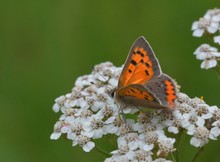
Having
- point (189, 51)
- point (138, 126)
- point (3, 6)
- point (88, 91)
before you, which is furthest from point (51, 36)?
point (138, 126)

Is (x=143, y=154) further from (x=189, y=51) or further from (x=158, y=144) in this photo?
(x=189, y=51)

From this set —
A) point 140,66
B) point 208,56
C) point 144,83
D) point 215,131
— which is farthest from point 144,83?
point 208,56

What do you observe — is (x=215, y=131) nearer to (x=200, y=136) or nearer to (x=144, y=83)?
(x=200, y=136)

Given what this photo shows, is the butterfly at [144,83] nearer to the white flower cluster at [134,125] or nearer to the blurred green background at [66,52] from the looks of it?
the white flower cluster at [134,125]

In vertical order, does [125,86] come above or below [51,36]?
below

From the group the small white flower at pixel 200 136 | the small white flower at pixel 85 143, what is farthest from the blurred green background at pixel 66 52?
the small white flower at pixel 200 136

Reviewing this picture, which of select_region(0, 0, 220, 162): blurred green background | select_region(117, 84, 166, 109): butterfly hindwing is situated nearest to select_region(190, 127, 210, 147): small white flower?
select_region(117, 84, 166, 109): butterfly hindwing

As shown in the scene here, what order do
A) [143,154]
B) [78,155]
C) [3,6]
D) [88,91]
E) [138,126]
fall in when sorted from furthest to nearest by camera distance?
1. [3,6]
2. [78,155]
3. [88,91]
4. [138,126]
5. [143,154]

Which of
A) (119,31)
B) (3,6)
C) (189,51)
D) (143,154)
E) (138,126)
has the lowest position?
(143,154)

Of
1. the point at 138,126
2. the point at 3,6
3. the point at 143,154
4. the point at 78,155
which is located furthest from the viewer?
the point at 3,6
